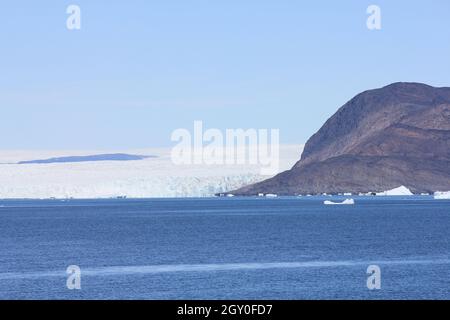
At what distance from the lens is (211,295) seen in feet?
142

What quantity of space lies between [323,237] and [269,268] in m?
37.8

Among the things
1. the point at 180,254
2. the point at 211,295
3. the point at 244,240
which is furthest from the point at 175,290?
the point at 244,240

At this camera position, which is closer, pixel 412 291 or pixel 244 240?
pixel 412 291
